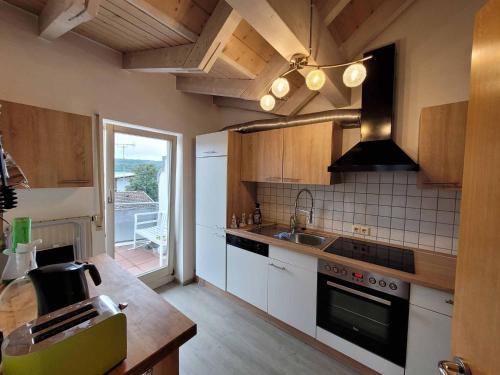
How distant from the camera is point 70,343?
60 centimetres

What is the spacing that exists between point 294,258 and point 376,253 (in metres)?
0.66

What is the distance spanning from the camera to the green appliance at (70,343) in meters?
0.55

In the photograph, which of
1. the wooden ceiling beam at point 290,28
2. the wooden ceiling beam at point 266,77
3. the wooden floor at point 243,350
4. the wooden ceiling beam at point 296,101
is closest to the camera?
the wooden ceiling beam at point 290,28

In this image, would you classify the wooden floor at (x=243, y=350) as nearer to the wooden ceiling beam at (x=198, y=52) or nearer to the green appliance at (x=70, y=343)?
the green appliance at (x=70, y=343)

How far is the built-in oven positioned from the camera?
145cm

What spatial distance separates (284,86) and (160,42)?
1173 mm

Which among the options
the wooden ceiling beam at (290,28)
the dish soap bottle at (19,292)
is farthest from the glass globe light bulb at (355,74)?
the dish soap bottle at (19,292)

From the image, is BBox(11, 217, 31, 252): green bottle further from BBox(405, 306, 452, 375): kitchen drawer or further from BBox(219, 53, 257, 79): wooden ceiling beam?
BBox(405, 306, 452, 375): kitchen drawer

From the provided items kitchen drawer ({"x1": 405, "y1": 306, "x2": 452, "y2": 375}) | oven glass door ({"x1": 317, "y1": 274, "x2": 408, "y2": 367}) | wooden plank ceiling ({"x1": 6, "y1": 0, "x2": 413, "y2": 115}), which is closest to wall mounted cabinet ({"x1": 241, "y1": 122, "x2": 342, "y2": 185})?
wooden plank ceiling ({"x1": 6, "y1": 0, "x2": 413, "y2": 115})

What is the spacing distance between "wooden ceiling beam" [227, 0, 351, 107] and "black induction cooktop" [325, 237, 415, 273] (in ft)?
4.51

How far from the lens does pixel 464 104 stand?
1436 millimetres

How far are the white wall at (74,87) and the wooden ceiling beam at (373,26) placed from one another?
1871mm

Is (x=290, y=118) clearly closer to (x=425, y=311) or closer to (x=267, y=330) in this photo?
(x=425, y=311)

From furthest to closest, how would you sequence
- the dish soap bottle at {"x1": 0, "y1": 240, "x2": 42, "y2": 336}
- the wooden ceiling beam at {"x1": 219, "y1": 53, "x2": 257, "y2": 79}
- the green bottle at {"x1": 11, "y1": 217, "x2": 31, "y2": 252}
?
the wooden ceiling beam at {"x1": 219, "y1": 53, "x2": 257, "y2": 79} < the green bottle at {"x1": 11, "y1": 217, "x2": 31, "y2": 252} < the dish soap bottle at {"x1": 0, "y1": 240, "x2": 42, "y2": 336}
